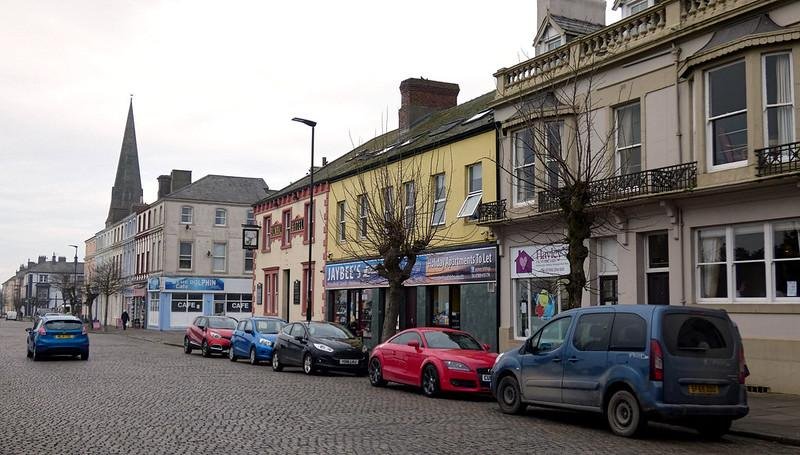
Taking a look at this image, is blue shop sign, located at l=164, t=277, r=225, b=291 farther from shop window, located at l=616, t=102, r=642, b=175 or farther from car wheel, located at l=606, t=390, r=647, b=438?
car wheel, located at l=606, t=390, r=647, b=438

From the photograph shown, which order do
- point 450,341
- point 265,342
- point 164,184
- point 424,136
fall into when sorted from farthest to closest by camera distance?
point 164,184, point 424,136, point 265,342, point 450,341

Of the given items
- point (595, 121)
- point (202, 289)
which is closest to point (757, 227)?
point (595, 121)

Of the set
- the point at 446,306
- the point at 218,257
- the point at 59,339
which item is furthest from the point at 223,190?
the point at 446,306

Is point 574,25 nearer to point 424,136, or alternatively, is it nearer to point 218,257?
point 424,136

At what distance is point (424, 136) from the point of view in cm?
3141

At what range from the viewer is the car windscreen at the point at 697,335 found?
11.5 m

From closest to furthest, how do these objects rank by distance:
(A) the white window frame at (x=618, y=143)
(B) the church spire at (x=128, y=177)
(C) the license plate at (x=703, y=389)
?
(C) the license plate at (x=703, y=389)
(A) the white window frame at (x=618, y=143)
(B) the church spire at (x=128, y=177)

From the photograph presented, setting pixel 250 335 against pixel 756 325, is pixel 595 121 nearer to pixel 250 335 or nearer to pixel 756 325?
pixel 756 325

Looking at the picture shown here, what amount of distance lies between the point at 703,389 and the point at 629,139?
10225 millimetres

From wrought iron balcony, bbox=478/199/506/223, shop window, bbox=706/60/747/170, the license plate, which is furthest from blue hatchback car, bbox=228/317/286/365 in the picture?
the license plate

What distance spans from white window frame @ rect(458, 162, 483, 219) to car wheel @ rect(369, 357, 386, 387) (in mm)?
7936

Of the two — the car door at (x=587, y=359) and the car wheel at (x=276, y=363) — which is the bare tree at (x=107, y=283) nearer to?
the car wheel at (x=276, y=363)

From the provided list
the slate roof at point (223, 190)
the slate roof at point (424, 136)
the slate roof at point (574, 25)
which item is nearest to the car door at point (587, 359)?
the slate roof at point (424, 136)

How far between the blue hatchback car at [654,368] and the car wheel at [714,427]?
1cm
